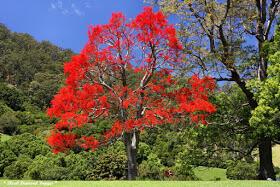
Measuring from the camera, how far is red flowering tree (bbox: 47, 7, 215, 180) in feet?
29.7

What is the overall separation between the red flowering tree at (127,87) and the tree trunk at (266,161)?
2648mm

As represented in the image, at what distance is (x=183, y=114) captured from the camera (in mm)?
9672

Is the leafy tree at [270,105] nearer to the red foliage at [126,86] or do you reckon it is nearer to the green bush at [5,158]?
the red foliage at [126,86]

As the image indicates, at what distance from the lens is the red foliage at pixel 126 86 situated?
9039 mm

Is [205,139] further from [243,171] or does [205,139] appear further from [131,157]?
[243,171]

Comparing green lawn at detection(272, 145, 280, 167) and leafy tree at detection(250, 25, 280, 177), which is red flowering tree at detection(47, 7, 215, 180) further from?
green lawn at detection(272, 145, 280, 167)

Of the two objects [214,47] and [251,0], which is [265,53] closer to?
[214,47]

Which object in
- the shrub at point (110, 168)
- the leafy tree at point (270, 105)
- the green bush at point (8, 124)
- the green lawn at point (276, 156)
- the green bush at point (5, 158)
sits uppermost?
the green bush at point (8, 124)

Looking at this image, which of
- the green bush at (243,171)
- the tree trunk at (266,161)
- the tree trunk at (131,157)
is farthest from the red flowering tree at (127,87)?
the green bush at (243,171)

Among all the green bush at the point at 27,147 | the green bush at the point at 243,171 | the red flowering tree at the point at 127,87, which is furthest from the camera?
the green bush at the point at 27,147

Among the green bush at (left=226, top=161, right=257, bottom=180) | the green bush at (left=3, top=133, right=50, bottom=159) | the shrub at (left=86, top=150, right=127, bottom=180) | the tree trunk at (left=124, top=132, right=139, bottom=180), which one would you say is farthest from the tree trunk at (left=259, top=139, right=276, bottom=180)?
the green bush at (left=3, top=133, right=50, bottom=159)

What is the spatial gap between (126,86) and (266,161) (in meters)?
6.55

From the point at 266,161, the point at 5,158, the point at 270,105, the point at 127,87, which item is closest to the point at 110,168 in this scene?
the point at 127,87

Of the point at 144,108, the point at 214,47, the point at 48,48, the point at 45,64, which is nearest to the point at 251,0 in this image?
the point at 214,47
